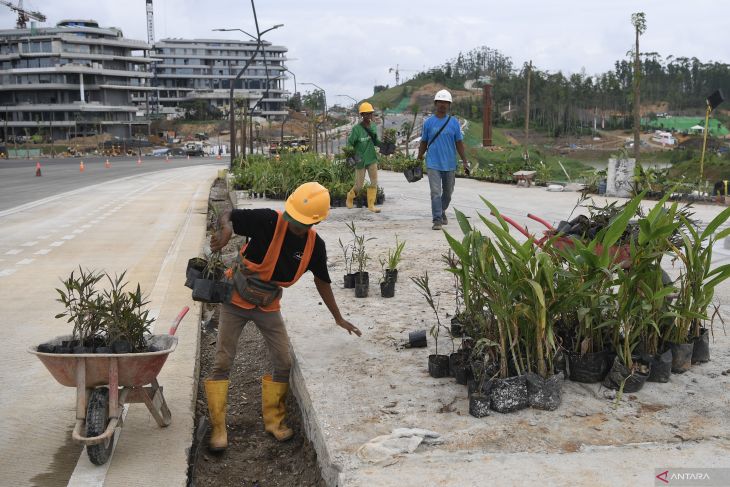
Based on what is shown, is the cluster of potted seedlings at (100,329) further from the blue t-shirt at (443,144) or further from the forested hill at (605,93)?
the forested hill at (605,93)

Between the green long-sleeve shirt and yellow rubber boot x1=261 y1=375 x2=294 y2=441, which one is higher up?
the green long-sleeve shirt

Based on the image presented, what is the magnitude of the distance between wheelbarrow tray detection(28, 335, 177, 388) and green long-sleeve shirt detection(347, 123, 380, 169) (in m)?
8.03

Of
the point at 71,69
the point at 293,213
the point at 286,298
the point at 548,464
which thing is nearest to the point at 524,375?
the point at 548,464

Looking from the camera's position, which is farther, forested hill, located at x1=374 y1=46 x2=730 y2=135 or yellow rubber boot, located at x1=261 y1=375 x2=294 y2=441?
forested hill, located at x1=374 y1=46 x2=730 y2=135

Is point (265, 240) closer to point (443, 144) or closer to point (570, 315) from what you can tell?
point (570, 315)

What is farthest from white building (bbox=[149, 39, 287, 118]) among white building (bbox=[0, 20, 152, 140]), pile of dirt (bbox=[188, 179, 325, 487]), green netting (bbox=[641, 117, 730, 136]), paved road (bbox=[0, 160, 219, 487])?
pile of dirt (bbox=[188, 179, 325, 487])

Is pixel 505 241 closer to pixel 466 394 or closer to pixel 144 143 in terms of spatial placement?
pixel 466 394

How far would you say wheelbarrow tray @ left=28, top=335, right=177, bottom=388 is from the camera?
12.0 feet

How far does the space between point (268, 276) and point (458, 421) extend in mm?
1370

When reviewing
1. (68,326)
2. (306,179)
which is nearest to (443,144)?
(68,326)

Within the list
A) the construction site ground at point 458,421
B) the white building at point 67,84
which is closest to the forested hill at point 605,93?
the white building at point 67,84

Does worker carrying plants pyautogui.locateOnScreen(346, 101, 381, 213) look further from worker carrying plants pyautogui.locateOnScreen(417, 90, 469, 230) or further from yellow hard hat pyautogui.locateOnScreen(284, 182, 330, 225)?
yellow hard hat pyautogui.locateOnScreen(284, 182, 330, 225)

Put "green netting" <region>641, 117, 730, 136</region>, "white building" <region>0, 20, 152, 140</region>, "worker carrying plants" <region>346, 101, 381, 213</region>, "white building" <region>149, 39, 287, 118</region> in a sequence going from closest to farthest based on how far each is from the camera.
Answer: "worker carrying plants" <region>346, 101, 381, 213</region>, "green netting" <region>641, 117, 730, 136</region>, "white building" <region>0, 20, 152, 140</region>, "white building" <region>149, 39, 287, 118</region>

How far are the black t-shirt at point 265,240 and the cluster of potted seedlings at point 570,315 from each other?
903 mm
